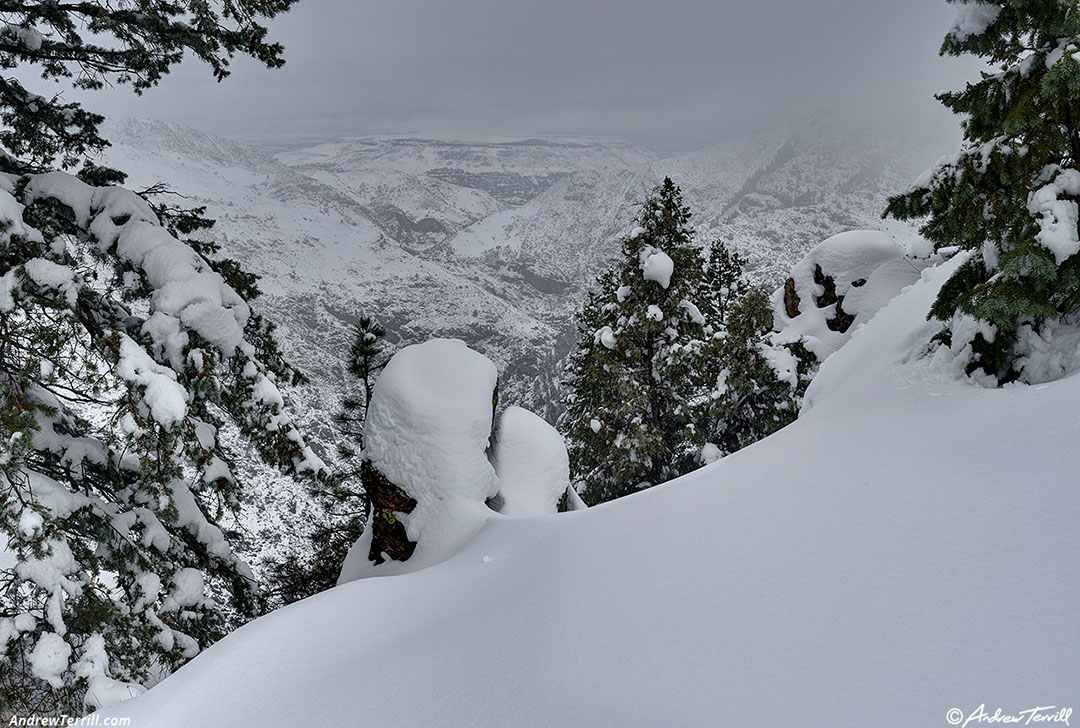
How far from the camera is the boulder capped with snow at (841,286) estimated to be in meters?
13.9

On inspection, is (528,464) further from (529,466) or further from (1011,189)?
(1011,189)

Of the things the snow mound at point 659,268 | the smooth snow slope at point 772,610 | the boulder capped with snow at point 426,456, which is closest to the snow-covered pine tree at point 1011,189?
the smooth snow slope at point 772,610

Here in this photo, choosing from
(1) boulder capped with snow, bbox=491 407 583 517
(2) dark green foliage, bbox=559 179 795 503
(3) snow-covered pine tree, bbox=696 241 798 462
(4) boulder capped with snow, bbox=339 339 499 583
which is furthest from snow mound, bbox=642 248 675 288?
(4) boulder capped with snow, bbox=339 339 499 583

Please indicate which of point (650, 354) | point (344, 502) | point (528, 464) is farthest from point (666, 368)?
point (344, 502)

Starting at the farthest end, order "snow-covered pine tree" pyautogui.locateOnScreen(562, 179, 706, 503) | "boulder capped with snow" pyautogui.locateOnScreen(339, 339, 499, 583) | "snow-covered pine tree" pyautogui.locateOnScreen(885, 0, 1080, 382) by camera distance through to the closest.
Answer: "snow-covered pine tree" pyautogui.locateOnScreen(562, 179, 706, 503)
"boulder capped with snow" pyautogui.locateOnScreen(339, 339, 499, 583)
"snow-covered pine tree" pyautogui.locateOnScreen(885, 0, 1080, 382)

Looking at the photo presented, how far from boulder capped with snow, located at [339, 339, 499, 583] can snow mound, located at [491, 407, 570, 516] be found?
103 centimetres

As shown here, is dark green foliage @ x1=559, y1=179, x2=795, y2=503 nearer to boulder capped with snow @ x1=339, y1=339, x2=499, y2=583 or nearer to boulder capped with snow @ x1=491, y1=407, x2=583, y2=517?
boulder capped with snow @ x1=491, y1=407, x2=583, y2=517

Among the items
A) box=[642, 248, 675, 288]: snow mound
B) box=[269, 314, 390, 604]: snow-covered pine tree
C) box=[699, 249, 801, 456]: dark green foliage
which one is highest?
box=[642, 248, 675, 288]: snow mound

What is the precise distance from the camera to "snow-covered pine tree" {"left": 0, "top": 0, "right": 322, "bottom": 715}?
4215 mm

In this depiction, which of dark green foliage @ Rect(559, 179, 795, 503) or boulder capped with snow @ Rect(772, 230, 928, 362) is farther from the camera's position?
dark green foliage @ Rect(559, 179, 795, 503)

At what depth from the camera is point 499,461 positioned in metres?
10.4

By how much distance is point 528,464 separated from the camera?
34.7 ft

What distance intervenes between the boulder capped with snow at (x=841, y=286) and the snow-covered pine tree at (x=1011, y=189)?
33.2ft

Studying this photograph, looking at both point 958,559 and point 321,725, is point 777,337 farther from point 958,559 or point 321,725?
point 321,725
